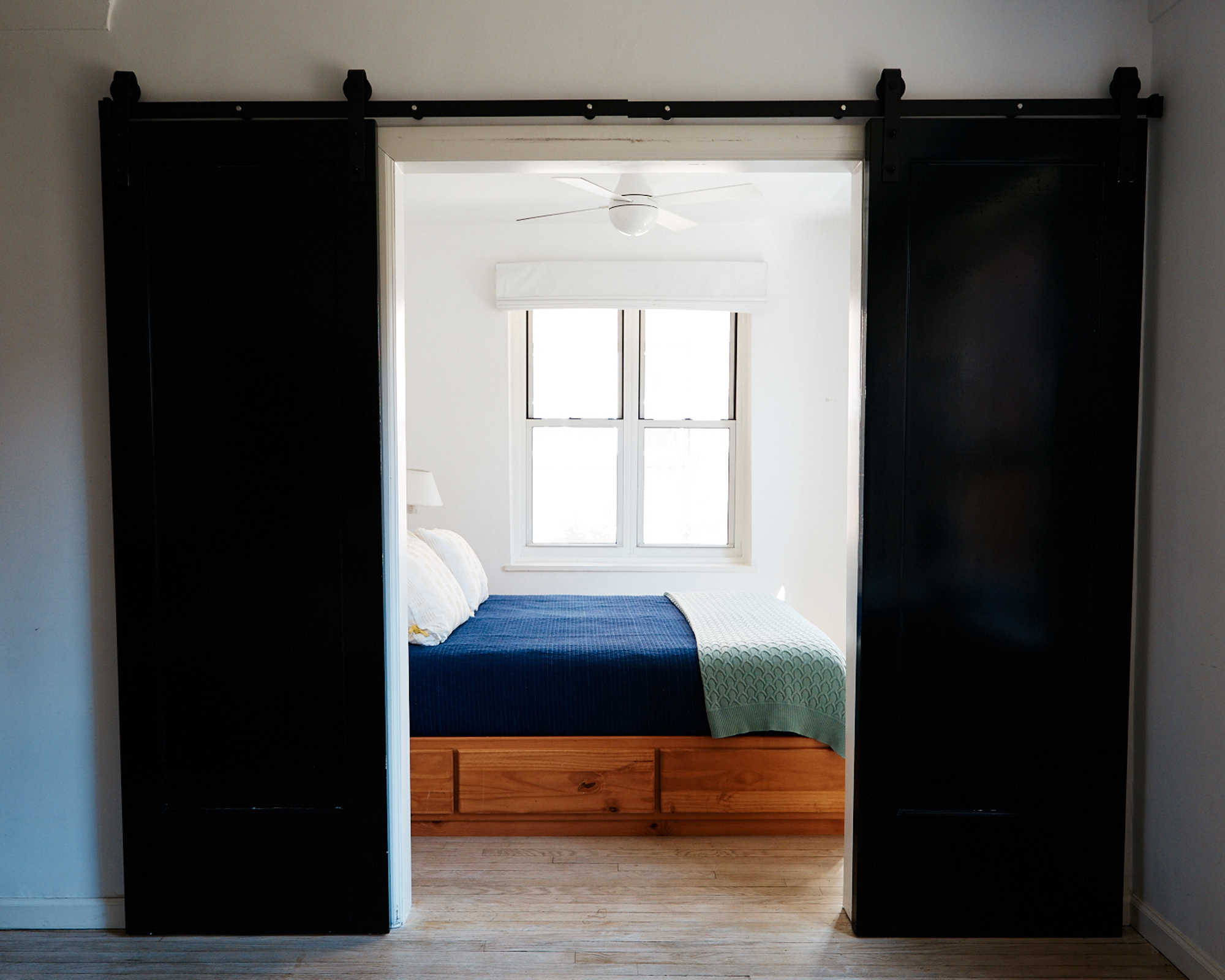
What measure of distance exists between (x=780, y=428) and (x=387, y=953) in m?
3.63

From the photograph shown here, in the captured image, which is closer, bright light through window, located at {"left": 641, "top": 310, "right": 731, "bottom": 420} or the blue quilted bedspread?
the blue quilted bedspread

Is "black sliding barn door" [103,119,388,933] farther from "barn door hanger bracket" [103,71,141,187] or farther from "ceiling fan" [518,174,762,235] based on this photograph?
"ceiling fan" [518,174,762,235]

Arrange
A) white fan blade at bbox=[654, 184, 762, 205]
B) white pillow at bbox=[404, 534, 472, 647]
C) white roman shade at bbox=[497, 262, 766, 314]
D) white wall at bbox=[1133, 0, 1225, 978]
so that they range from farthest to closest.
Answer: white roman shade at bbox=[497, 262, 766, 314] < white fan blade at bbox=[654, 184, 762, 205] < white pillow at bbox=[404, 534, 472, 647] < white wall at bbox=[1133, 0, 1225, 978]

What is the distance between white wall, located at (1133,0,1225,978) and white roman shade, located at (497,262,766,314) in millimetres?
2732

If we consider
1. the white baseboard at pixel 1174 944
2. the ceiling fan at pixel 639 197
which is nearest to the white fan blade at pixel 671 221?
the ceiling fan at pixel 639 197

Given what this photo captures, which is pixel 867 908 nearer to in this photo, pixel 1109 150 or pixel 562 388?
pixel 1109 150

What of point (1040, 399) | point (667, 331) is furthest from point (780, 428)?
point (1040, 399)

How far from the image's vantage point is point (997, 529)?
2.18 meters

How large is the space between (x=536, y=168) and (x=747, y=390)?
3.00 metres

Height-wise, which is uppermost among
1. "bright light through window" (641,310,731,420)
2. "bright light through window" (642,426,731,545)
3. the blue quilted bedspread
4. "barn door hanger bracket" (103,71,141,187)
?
"barn door hanger bracket" (103,71,141,187)

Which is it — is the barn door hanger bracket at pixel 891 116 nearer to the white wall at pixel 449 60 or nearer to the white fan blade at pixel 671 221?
the white wall at pixel 449 60

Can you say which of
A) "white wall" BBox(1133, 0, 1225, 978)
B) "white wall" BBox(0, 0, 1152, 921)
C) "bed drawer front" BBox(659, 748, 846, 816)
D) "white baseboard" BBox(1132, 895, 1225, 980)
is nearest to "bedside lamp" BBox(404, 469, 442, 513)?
"bed drawer front" BBox(659, 748, 846, 816)

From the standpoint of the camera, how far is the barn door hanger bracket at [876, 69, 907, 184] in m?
2.10

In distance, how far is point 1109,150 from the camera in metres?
2.13
